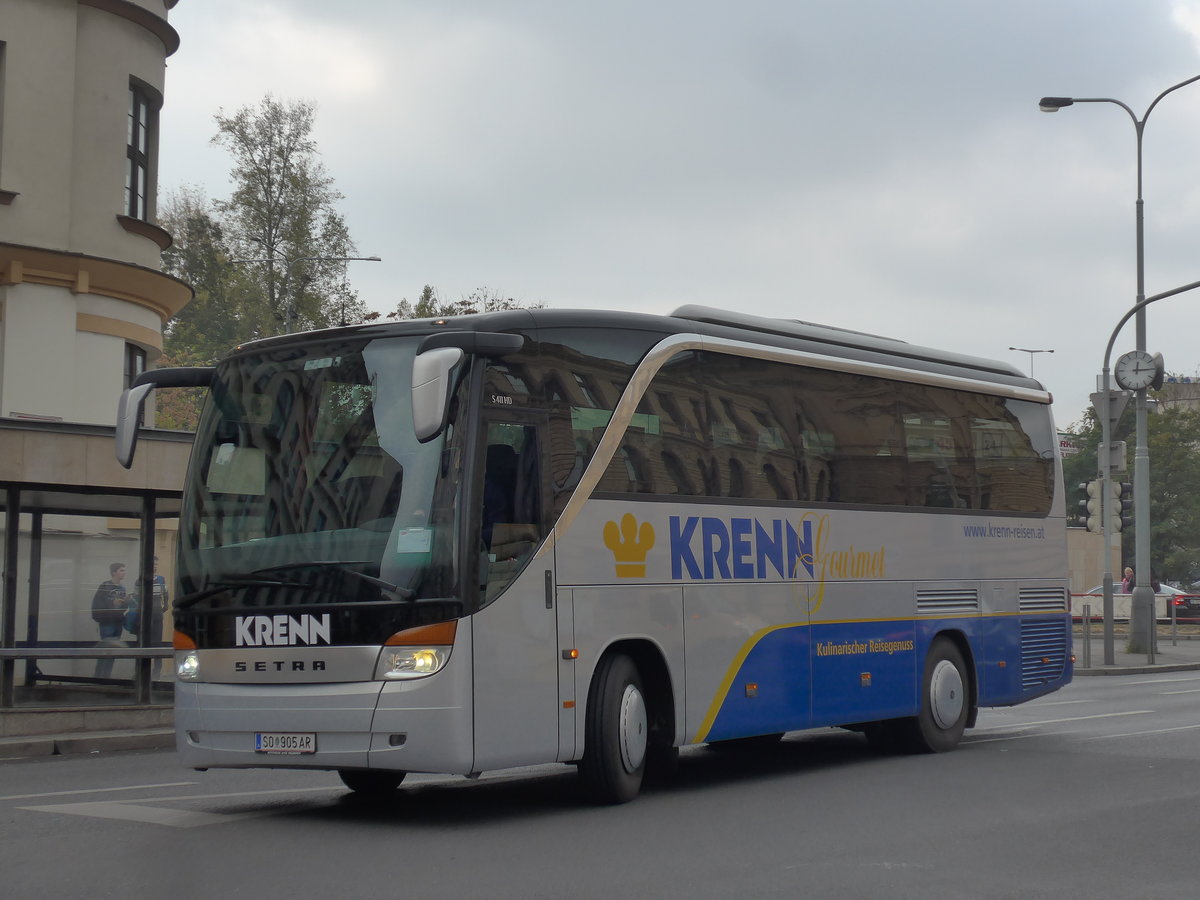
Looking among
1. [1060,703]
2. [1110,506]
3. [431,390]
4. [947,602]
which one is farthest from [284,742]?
[1110,506]

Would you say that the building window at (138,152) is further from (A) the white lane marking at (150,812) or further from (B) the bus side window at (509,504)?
(B) the bus side window at (509,504)

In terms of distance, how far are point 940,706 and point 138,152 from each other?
1831 centimetres

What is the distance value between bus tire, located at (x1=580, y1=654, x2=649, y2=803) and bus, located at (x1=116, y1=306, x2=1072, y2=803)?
2 centimetres

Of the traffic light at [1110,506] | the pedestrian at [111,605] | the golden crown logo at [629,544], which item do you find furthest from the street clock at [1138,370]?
the golden crown logo at [629,544]

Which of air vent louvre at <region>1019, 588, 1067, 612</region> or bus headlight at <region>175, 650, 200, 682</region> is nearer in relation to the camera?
bus headlight at <region>175, 650, 200, 682</region>

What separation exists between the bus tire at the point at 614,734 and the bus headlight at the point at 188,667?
8.38 feet

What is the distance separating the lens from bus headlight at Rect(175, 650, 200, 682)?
10211 millimetres

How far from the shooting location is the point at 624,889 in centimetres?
746

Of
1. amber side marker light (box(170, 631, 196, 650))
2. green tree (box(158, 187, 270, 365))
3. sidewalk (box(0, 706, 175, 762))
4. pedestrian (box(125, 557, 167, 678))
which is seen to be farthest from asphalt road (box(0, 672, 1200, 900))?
green tree (box(158, 187, 270, 365))

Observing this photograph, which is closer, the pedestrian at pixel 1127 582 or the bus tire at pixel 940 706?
the bus tire at pixel 940 706

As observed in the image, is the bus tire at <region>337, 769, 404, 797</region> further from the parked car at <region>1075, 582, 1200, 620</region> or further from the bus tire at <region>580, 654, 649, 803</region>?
the parked car at <region>1075, 582, 1200, 620</region>

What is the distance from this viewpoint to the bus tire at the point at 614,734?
10422 mm

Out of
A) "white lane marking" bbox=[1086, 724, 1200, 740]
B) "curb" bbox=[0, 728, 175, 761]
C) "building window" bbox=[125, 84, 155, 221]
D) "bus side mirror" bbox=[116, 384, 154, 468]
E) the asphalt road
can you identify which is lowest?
"curb" bbox=[0, 728, 175, 761]

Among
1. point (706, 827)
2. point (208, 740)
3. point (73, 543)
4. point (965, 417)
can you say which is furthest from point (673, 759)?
point (73, 543)
